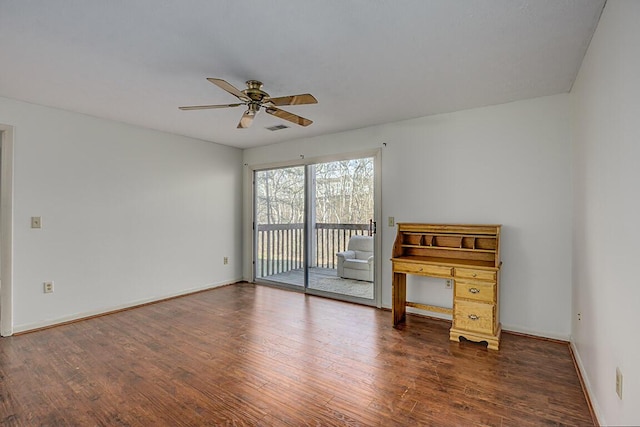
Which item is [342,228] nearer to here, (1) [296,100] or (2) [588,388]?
(1) [296,100]

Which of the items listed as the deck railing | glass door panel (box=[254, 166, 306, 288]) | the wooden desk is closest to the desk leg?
the wooden desk

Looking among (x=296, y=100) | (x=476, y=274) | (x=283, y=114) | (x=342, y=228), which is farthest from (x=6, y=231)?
(x=476, y=274)

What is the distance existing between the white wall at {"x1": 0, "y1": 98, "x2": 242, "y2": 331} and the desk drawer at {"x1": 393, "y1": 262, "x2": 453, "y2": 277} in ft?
10.4

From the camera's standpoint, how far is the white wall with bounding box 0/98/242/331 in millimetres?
3318

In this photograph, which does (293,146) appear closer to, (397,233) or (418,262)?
(397,233)

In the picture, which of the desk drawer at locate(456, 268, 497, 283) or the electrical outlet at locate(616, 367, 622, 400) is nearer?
the electrical outlet at locate(616, 367, 622, 400)

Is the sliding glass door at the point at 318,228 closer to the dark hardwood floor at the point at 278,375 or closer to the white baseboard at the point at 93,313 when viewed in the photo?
the white baseboard at the point at 93,313

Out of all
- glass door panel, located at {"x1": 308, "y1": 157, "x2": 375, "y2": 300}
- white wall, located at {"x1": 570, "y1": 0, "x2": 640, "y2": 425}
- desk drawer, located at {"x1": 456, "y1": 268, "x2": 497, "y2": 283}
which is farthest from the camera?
glass door panel, located at {"x1": 308, "y1": 157, "x2": 375, "y2": 300}

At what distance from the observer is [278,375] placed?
7.89ft

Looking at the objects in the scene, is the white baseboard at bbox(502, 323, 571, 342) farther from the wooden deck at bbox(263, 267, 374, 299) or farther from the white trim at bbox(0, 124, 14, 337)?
the white trim at bbox(0, 124, 14, 337)

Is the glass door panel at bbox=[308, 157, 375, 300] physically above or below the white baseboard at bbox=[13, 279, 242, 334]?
above

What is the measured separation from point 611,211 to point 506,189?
1672mm

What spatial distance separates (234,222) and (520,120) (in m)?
4.38

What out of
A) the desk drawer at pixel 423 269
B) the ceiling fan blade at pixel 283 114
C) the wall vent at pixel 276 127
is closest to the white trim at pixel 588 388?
the desk drawer at pixel 423 269
